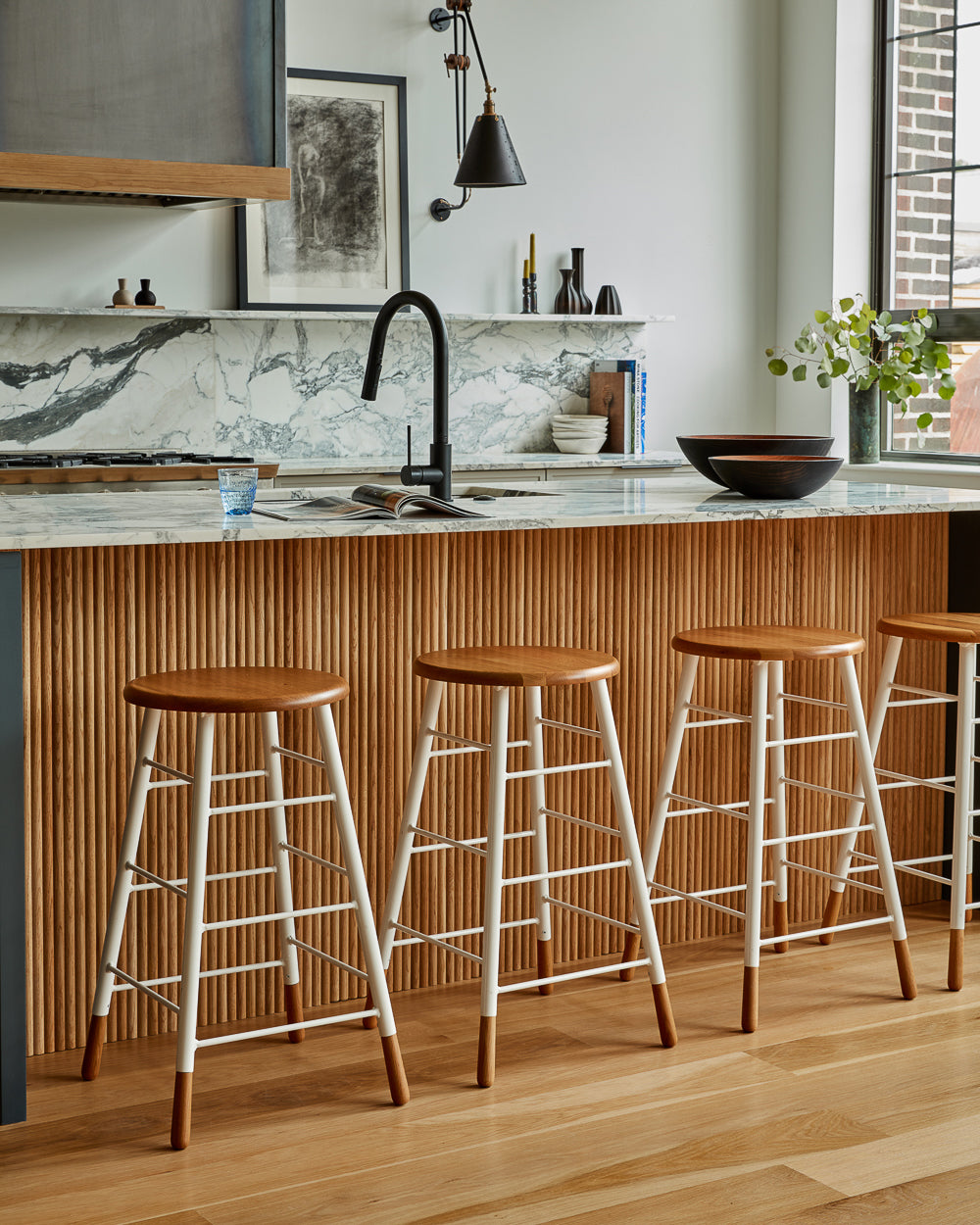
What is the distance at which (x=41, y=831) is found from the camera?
8.24ft

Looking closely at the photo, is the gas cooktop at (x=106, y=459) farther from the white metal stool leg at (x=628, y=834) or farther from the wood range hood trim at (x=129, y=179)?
the white metal stool leg at (x=628, y=834)

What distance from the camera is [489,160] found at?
14.8ft

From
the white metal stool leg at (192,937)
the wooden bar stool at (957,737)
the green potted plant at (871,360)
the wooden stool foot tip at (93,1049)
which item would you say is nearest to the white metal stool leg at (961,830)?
the wooden bar stool at (957,737)

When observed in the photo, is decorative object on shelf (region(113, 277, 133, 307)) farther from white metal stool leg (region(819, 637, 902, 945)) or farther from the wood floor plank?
the wood floor plank

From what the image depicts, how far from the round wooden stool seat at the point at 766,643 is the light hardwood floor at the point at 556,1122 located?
66 centimetres

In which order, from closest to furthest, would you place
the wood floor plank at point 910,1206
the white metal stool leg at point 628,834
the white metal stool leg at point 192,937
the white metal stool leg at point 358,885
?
the wood floor plank at point 910,1206
the white metal stool leg at point 192,937
the white metal stool leg at point 358,885
the white metal stool leg at point 628,834

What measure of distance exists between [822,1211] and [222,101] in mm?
3522

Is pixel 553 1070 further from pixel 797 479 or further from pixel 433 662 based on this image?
pixel 797 479

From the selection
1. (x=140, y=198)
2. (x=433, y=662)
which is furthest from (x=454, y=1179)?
(x=140, y=198)

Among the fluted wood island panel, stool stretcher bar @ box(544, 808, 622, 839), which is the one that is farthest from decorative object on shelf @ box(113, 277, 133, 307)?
stool stretcher bar @ box(544, 808, 622, 839)

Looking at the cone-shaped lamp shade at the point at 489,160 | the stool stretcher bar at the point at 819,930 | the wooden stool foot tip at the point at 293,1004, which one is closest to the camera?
the wooden stool foot tip at the point at 293,1004

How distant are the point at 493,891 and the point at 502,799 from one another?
0.48 feet

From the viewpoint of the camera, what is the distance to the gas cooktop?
436cm

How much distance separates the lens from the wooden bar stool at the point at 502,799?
2.38m
